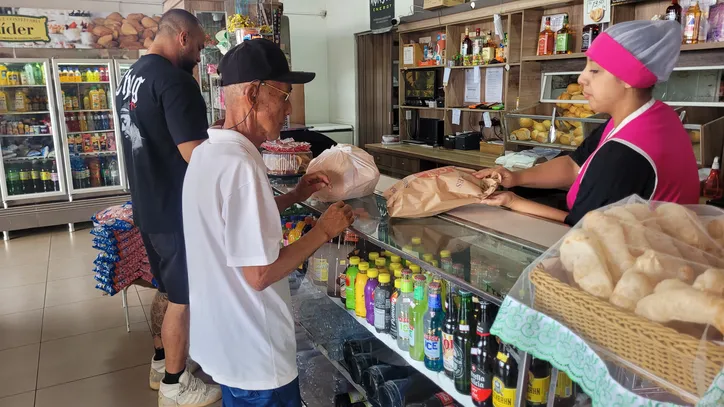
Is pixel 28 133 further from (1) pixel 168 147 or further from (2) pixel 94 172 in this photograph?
(1) pixel 168 147

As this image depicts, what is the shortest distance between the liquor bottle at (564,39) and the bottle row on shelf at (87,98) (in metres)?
5.25

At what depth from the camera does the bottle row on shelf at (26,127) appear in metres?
6.12

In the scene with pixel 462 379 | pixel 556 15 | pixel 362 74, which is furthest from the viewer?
pixel 362 74

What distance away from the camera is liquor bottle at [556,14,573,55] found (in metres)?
4.10

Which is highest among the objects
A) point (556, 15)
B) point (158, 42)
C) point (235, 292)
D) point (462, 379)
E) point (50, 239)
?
point (556, 15)

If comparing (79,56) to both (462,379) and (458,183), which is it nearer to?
(458,183)

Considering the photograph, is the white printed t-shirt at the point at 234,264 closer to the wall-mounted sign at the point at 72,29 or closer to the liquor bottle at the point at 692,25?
the liquor bottle at the point at 692,25

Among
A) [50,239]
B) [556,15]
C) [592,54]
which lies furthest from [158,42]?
[50,239]

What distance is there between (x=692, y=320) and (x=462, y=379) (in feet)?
2.74

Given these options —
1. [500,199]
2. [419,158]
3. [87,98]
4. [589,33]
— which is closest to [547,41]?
[589,33]

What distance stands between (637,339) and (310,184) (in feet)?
4.75

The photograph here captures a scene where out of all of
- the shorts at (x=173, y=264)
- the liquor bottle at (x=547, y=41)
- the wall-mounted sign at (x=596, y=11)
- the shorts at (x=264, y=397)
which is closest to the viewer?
the shorts at (x=264, y=397)

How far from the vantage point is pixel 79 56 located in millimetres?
6523

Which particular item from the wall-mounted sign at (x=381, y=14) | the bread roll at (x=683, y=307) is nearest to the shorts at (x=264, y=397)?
the bread roll at (x=683, y=307)
